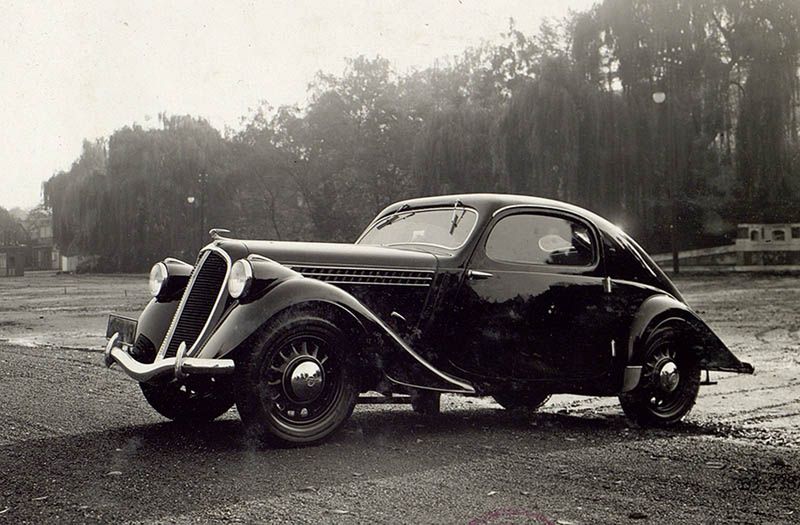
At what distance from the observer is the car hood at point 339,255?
18.0ft

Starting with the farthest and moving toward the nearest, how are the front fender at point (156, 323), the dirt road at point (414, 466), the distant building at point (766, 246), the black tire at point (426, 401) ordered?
the distant building at point (766, 246), the front fender at point (156, 323), the black tire at point (426, 401), the dirt road at point (414, 466)

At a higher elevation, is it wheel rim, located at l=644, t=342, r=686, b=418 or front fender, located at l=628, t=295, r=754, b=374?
front fender, located at l=628, t=295, r=754, b=374

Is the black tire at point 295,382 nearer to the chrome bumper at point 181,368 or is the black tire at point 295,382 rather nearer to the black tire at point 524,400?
the chrome bumper at point 181,368

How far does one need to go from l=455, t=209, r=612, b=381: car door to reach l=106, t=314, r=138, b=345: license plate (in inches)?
91.7

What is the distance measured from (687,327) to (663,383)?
491mm

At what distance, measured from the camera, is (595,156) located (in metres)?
30.2

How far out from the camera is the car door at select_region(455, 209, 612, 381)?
596 centimetres

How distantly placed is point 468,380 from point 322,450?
52.0 inches

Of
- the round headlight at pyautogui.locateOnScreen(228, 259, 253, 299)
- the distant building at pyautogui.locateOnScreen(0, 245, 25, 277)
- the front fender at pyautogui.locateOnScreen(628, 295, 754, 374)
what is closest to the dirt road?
the front fender at pyautogui.locateOnScreen(628, 295, 754, 374)

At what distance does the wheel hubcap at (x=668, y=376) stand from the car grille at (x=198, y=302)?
341 cm

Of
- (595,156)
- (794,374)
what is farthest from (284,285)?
(595,156)

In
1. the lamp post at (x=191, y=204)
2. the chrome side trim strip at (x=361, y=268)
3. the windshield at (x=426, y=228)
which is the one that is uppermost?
the lamp post at (x=191, y=204)

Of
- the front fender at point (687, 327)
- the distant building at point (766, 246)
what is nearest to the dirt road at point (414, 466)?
the front fender at point (687, 327)

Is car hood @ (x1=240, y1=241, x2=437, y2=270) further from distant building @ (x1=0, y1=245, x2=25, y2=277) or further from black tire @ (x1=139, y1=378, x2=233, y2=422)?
distant building @ (x1=0, y1=245, x2=25, y2=277)
